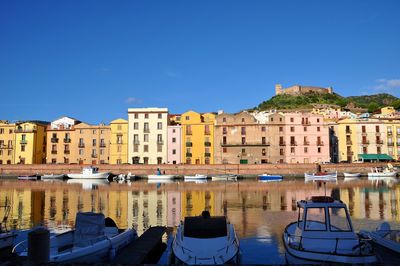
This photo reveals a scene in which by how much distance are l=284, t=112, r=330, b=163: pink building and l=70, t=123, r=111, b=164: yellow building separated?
45.4 m

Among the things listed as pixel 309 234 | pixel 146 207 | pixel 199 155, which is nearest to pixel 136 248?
pixel 309 234

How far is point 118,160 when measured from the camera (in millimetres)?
96812

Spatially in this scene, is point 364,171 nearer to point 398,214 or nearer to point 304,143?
point 304,143

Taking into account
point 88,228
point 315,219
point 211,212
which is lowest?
point 211,212

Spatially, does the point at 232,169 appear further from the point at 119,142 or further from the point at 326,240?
the point at 326,240

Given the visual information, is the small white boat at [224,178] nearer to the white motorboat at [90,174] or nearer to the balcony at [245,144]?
the balcony at [245,144]

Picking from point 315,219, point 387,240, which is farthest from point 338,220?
point 387,240

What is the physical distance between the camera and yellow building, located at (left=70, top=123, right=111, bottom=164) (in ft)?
323

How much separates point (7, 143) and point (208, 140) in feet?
175

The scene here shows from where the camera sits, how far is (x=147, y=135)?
9650 centimetres

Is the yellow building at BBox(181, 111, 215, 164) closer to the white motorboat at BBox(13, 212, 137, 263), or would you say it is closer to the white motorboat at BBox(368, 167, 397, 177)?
the white motorboat at BBox(368, 167, 397, 177)

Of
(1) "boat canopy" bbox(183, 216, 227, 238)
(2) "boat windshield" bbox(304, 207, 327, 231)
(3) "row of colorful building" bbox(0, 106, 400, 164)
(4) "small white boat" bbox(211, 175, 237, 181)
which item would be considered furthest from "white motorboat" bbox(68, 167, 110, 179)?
(2) "boat windshield" bbox(304, 207, 327, 231)

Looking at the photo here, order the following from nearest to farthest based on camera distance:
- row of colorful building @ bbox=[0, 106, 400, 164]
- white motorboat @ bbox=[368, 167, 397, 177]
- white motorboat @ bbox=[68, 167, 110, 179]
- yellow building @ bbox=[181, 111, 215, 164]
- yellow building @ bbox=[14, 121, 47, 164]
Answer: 1. white motorboat @ bbox=[368, 167, 397, 177]
2. white motorboat @ bbox=[68, 167, 110, 179]
3. row of colorful building @ bbox=[0, 106, 400, 164]
4. yellow building @ bbox=[181, 111, 215, 164]
5. yellow building @ bbox=[14, 121, 47, 164]

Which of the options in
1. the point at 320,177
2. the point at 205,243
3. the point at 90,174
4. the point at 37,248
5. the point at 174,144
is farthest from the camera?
the point at 174,144
